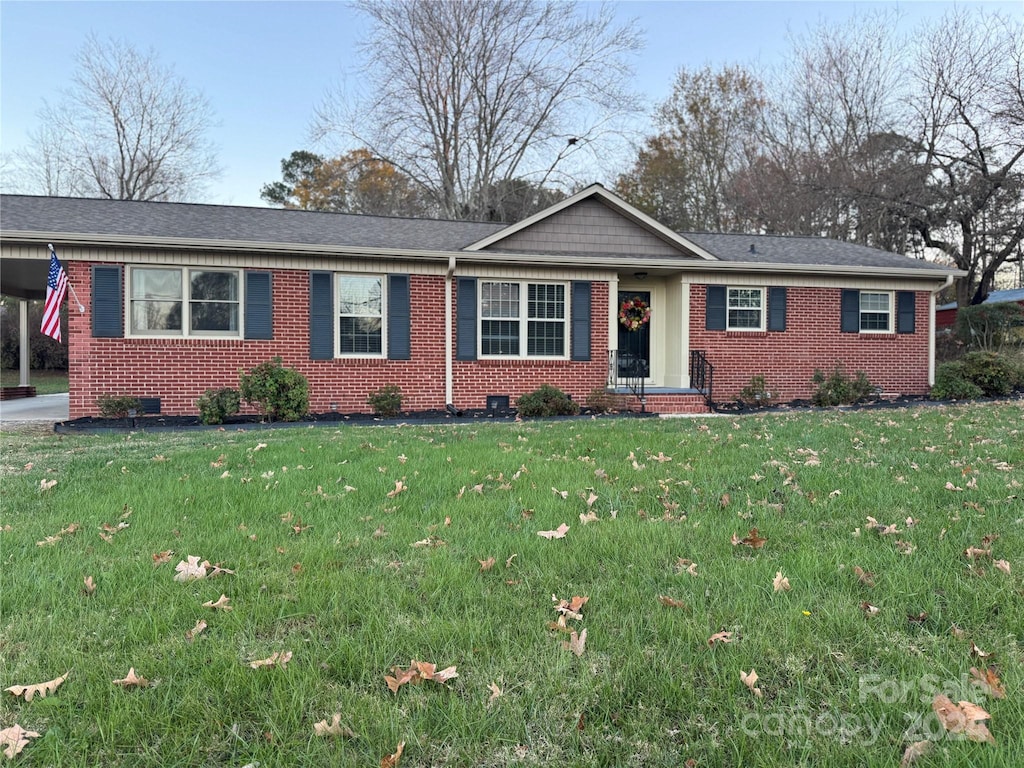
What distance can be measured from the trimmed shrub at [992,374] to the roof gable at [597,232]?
5.95 meters

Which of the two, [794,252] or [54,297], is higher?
[794,252]

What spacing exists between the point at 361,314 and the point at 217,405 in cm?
311

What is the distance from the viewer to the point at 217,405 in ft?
34.3

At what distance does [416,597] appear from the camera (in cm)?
285

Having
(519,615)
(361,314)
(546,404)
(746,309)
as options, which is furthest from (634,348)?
(519,615)

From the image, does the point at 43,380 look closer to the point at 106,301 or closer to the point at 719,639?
the point at 106,301

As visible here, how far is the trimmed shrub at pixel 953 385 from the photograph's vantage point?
12.7 m

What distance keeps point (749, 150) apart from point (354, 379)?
24473 millimetres

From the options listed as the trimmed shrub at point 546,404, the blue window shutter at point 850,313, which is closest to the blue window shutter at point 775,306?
the blue window shutter at point 850,313

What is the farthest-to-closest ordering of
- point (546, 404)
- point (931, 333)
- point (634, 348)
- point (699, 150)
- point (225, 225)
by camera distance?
point (699, 150)
point (931, 333)
point (634, 348)
point (225, 225)
point (546, 404)

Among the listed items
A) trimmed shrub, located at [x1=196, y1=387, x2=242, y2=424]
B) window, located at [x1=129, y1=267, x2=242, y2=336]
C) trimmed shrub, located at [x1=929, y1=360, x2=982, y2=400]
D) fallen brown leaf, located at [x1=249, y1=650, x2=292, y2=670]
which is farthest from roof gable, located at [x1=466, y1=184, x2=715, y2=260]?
fallen brown leaf, located at [x1=249, y1=650, x2=292, y2=670]

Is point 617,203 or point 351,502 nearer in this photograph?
point 351,502

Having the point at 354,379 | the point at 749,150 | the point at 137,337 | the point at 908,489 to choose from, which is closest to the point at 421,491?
the point at 908,489

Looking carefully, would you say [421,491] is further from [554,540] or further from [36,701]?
[36,701]
